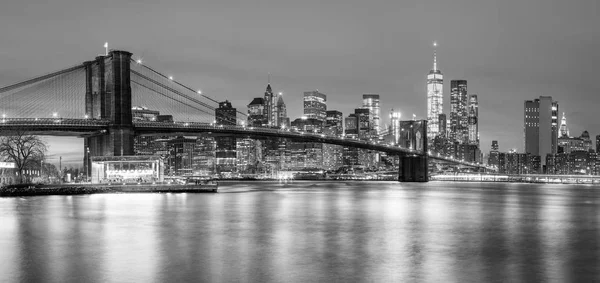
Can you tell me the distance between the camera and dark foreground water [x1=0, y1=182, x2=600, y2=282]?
15.2 metres

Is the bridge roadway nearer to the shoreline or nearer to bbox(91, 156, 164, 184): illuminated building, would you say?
bbox(91, 156, 164, 184): illuminated building

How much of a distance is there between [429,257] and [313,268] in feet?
13.4

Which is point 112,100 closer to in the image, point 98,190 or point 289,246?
point 98,190

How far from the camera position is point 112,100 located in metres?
60.1

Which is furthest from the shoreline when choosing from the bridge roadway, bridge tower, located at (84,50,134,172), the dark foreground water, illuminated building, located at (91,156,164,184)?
the dark foreground water

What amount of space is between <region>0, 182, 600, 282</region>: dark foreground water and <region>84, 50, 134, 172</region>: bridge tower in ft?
83.3

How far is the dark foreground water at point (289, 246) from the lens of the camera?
49.9ft

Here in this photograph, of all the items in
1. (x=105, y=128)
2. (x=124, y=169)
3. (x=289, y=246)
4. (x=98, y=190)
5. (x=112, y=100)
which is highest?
(x=112, y=100)

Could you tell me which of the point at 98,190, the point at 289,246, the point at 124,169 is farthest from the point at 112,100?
the point at 289,246

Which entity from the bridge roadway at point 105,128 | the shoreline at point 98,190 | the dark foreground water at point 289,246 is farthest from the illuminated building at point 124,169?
the dark foreground water at point 289,246

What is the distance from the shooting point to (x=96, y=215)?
101 ft

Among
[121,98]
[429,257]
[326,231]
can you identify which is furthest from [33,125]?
[429,257]

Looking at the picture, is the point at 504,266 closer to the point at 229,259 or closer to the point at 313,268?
the point at 313,268

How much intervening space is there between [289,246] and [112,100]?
44.2 meters
